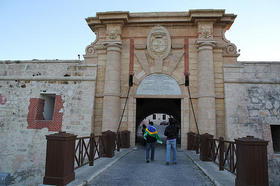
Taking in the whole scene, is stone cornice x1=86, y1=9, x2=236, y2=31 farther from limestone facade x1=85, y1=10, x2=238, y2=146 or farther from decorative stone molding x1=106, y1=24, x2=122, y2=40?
decorative stone molding x1=106, y1=24, x2=122, y2=40

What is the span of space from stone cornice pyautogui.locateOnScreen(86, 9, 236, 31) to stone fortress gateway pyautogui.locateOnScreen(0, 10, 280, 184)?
5cm

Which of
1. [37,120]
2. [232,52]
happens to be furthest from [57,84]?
[232,52]

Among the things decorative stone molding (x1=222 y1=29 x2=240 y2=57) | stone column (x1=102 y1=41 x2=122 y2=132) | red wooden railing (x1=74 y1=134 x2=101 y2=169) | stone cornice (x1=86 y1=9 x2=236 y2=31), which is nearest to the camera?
red wooden railing (x1=74 y1=134 x2=101 y2=169)

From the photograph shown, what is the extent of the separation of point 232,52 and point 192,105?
149 inches

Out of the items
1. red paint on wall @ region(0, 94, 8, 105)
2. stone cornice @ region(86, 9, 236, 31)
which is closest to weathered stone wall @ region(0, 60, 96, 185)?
red paint on wall @ region(0, 94, 8, 105)

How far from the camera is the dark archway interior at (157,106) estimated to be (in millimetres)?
16906

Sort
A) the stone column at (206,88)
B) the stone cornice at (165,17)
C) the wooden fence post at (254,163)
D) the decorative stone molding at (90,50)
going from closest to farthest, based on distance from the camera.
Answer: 1. the wooden fence post at (254,163)
2. the stone column at (206,88)
3. the stone cornice at (165,17)
4. the decorative stone molding at (90,50)

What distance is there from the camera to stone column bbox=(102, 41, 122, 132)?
11.6 metres

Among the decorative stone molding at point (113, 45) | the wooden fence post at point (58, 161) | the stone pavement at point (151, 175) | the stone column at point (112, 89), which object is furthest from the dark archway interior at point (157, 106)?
the wooden fence post at point (58, 161)

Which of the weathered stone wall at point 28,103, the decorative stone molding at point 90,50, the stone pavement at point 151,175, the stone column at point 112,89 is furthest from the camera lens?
the decorative stone molding at point 90,50

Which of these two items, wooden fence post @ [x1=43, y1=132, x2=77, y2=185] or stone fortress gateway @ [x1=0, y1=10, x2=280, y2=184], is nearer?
wooden fence post @ [x1=43, y1=132, x2=77, y2=185]

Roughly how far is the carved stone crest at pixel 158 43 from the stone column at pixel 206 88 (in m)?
1.73

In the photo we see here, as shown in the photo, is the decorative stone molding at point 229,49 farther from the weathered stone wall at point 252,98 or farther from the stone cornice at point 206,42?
the stone cornice at point 206,42

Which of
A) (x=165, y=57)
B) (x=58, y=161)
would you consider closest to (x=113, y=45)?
(x=165, y=57)
